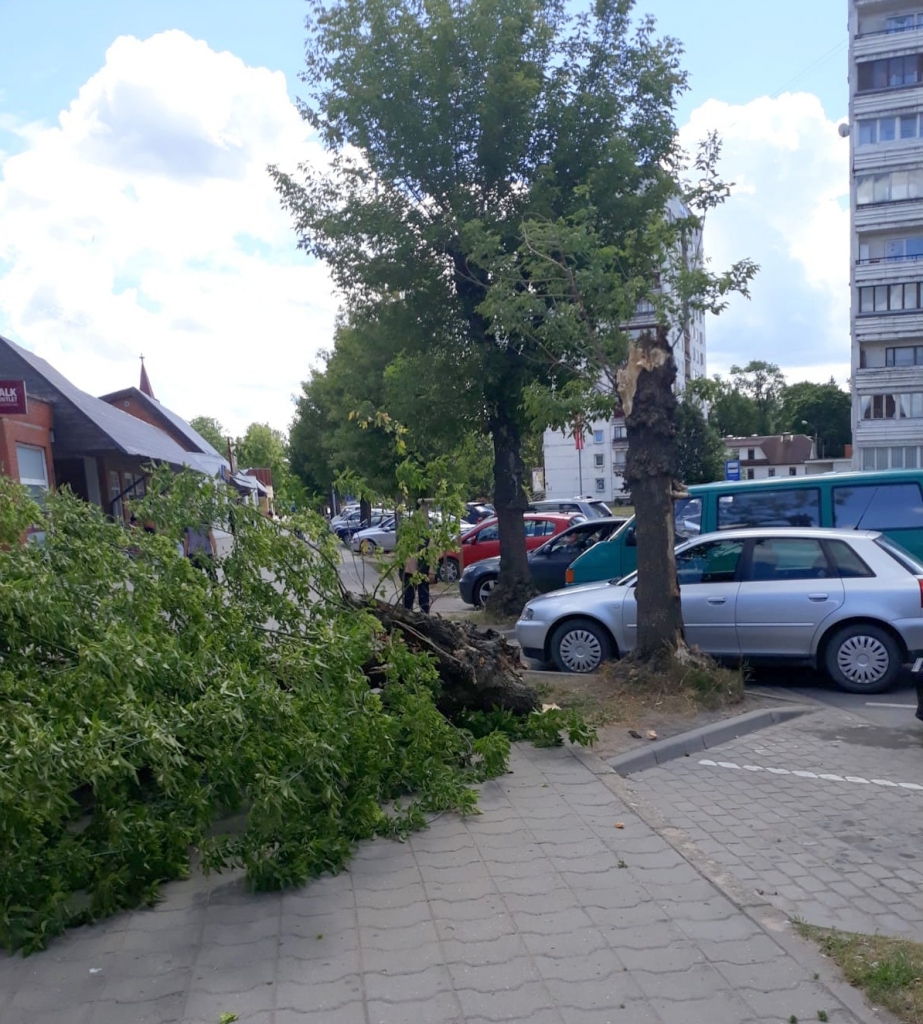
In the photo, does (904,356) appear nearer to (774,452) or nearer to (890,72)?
(890,72)

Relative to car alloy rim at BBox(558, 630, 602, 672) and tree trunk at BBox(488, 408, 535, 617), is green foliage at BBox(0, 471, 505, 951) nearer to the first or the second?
car alloy rim at BBox(558, 630, 602, 672)

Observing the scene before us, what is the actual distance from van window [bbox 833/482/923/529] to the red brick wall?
36.0ft

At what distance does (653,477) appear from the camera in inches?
346

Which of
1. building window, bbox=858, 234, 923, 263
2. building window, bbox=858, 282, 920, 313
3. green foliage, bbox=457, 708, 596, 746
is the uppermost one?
building window, bbox=858, 234, 923, 263

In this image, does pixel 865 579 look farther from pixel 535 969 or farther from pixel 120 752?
pixel 120 752

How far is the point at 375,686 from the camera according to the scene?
20.2 ft

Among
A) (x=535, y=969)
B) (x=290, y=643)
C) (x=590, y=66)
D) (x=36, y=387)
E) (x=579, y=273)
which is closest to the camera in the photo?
(x=535, y=969)

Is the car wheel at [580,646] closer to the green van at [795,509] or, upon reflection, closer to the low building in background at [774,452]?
the green van at [795,509]

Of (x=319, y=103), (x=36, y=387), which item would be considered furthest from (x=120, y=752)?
(x=36, y=387)

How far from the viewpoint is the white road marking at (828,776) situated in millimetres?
6441

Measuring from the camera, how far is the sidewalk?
3508 mm

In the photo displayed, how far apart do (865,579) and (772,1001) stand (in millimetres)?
6165

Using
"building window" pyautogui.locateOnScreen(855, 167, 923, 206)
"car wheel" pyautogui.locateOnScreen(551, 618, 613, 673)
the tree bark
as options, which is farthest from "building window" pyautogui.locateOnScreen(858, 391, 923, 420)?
"car wheel" pyautogui.locateOnScreen(551, 618, 613, 673)

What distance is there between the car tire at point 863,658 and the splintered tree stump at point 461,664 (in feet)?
11.4
